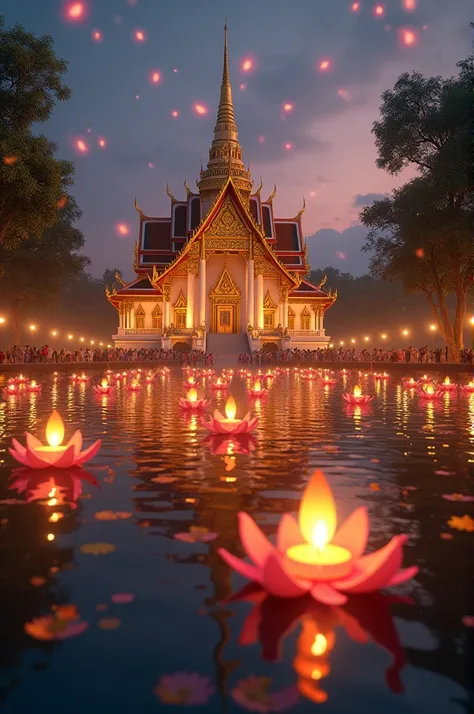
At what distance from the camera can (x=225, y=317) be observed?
5031cm

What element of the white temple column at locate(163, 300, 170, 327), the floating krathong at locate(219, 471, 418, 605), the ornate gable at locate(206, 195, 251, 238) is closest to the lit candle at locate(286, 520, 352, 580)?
the floating krathong at locate(219, 471, 418, 605)

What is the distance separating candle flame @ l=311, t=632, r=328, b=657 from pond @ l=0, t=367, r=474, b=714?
0.05ft

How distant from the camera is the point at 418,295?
3051 inches

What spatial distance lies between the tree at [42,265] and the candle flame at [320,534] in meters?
46.4

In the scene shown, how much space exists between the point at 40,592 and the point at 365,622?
1.54 metres

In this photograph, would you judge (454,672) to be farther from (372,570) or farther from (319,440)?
(319,440)

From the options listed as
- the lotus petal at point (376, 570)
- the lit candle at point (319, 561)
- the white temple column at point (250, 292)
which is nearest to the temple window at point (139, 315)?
the white temple column at point (250, 292)

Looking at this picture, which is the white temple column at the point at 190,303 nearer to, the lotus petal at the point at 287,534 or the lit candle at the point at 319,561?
the lotus petal at the point at 287,534

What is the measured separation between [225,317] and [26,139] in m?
29.9

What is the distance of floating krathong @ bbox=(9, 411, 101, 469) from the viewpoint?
5.85 m

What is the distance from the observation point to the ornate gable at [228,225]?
47594 mm

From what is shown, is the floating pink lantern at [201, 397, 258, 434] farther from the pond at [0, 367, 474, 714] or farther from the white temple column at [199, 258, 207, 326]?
the white temple column at [199, 258, 207, 326]

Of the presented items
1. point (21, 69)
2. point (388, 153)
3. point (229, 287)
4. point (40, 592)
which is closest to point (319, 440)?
point (40, 592)

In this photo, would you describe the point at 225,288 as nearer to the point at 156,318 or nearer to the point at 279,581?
the point at 156,318
